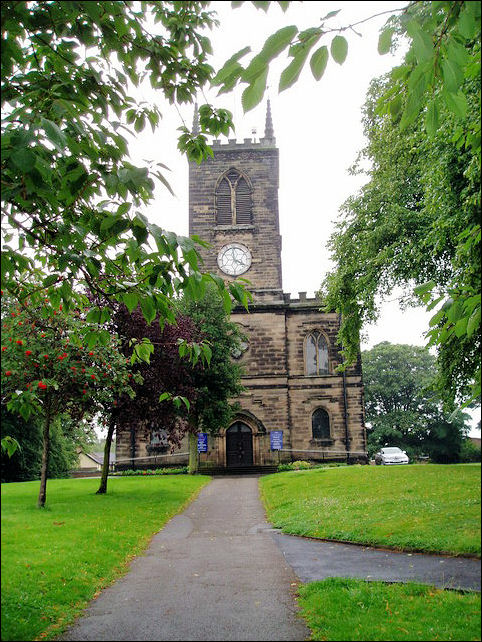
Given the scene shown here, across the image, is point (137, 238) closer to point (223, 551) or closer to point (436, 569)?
point (436, 569)

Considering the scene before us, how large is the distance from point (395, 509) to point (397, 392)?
2172cm

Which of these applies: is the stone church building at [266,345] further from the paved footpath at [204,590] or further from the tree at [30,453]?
the tree at [30,453]

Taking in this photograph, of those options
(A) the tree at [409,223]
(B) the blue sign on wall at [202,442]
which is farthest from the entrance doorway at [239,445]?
(A) the tree at [409,223]

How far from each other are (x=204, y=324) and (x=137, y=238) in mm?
26522

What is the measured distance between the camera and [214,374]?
28.7m

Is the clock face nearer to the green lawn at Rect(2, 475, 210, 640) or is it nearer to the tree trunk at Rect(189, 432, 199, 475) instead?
the tree trunk at Rect(189, 432, 199, 475)

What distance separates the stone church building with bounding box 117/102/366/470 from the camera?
3584 centimetres

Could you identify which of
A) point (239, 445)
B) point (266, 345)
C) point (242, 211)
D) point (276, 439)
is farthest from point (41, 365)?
point (242, 211)

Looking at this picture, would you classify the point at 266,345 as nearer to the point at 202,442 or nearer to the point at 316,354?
the point at 316,354

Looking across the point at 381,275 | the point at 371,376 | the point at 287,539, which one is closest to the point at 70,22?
the point at 287,539

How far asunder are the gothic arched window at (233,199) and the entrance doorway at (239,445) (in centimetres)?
1510

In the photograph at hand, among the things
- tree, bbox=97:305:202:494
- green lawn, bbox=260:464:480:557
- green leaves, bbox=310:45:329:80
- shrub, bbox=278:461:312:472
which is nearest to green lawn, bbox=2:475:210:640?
green lawn, bbox=260:464:480:557

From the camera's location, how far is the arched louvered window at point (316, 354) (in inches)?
1485

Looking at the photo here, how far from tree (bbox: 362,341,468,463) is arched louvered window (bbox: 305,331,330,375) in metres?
3.48
